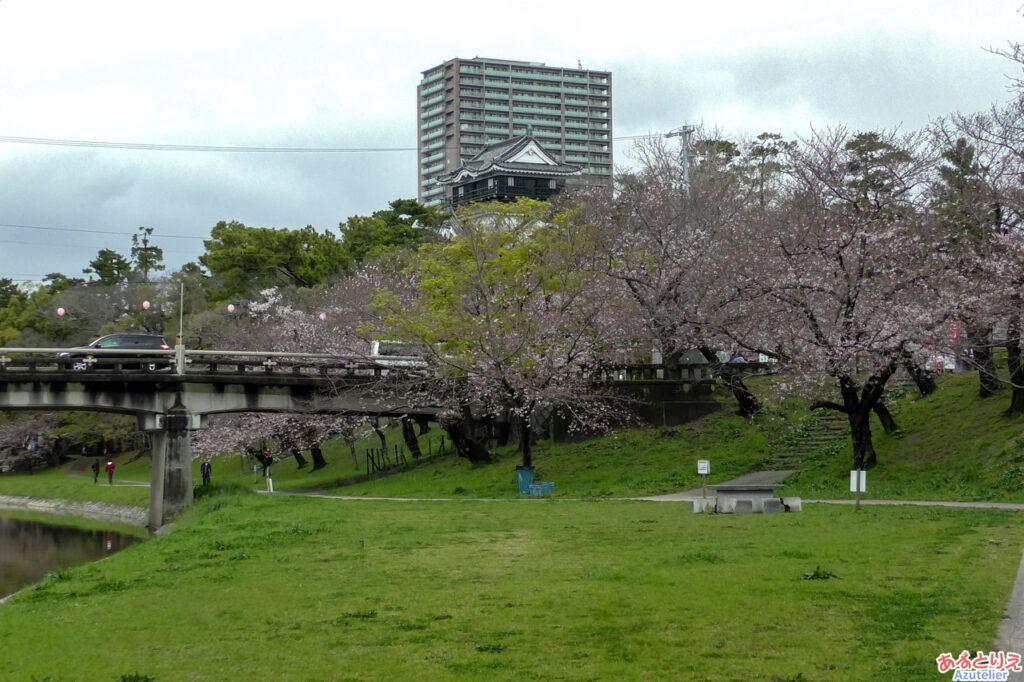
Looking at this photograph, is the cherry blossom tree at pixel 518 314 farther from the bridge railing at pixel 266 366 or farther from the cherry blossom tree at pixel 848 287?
the cherry blossom tree at pixel 848 287

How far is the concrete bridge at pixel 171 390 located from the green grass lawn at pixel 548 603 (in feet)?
59.9

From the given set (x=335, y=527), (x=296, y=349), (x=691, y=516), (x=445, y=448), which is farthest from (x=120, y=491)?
(x=691, y=516)

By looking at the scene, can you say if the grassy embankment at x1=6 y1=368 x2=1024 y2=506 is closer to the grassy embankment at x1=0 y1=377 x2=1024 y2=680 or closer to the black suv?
the grassy embankment at x1=0 y1=377 x2=1024 y2=680

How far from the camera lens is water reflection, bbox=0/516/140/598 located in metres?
34.7

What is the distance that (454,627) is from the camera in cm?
1418

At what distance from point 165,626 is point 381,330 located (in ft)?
90.1

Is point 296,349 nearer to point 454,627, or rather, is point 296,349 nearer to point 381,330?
point 381,330

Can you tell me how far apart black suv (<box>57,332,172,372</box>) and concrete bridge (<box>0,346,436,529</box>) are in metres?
0.07

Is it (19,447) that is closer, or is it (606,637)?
(606,637)

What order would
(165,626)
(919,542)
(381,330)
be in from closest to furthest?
(165,626), (919,542), (381,330)

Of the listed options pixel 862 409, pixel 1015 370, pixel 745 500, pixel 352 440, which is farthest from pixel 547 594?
pixel 352 440

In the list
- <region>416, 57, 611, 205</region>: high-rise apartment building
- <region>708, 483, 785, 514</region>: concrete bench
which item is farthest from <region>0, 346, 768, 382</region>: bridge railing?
<region>416, 57, 611, 205</region>: high-rise apartment building

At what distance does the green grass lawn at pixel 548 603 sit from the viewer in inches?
480

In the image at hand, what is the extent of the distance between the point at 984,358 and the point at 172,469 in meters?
28.5
